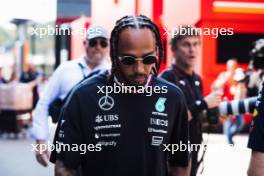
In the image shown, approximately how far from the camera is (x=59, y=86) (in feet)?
19.2

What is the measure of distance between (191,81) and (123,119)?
2.50 meters

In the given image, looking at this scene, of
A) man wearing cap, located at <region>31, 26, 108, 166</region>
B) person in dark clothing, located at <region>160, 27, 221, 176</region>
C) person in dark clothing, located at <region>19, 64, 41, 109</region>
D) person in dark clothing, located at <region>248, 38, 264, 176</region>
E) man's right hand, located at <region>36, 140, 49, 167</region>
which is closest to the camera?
person in dark clothing, located at <region>248, 38, 264, 176</region>

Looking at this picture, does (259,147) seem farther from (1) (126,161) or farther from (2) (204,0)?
(2) (204,0)

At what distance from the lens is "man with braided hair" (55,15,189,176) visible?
118 inches

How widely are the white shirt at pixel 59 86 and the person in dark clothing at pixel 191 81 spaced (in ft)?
1.93

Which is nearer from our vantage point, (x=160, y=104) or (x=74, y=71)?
(x=160, y=104)

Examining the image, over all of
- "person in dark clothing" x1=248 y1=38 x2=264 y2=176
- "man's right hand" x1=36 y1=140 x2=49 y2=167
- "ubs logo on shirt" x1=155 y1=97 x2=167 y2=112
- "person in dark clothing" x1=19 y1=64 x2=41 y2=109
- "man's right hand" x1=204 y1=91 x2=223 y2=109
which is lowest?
"person in dark clothing" x1=19 y1=64 x2=41 y2=109

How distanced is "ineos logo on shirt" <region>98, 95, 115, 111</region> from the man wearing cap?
267 centimetres

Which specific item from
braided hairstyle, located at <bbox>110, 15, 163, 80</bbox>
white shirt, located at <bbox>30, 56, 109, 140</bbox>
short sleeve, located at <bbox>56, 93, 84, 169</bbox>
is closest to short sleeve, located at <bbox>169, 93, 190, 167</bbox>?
braided hairstyle, located at <bbox>110, 15, 163, 80</bbox>

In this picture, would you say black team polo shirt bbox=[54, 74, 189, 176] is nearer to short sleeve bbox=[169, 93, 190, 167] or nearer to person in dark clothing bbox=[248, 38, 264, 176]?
short sleeve bbox=[169, 93, 190, 167]

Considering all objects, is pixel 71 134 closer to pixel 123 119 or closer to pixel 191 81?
pixel 123 119

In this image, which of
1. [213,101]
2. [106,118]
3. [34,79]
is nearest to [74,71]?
[213,101]

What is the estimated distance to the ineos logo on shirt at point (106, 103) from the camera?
3.03m

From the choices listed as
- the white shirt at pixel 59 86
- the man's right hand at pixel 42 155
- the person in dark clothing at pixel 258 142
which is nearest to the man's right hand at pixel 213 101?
the white shirt at pixel 59 86
